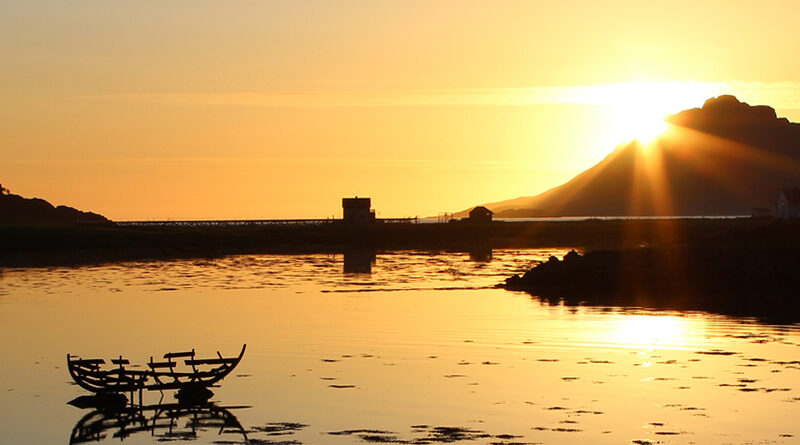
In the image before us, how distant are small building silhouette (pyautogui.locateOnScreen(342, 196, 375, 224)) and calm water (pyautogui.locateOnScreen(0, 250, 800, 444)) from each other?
4407 inches

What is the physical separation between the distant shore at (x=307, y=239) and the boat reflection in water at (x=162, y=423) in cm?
7381

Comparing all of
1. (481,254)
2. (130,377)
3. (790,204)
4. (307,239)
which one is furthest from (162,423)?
(790,204)

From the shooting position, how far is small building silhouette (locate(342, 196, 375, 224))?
17788 centimetres

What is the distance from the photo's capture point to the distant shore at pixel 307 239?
118875 mm

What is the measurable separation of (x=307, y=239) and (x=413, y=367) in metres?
115

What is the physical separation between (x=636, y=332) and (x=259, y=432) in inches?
883

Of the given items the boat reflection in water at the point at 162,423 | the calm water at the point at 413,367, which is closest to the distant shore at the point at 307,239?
the calm water at the point at 413,367

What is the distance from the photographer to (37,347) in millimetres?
40125

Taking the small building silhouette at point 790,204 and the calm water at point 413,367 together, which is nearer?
the calm water at point 413,367

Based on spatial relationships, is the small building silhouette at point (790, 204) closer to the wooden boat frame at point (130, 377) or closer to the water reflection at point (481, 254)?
the water reflection at point (481, 254)

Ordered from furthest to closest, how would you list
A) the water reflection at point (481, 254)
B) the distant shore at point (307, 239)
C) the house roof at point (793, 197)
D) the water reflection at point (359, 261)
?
the house roof at point (793, 197) < the distant shore at point (307, 239) < the water reflection at point (481, 254) < the water reflection at point (359, 261)

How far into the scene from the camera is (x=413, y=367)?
1359 inches

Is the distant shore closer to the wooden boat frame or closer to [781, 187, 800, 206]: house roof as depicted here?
[781, 187, 800, 206]: house roof

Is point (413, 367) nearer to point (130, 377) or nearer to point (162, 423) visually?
point (130, 377)
